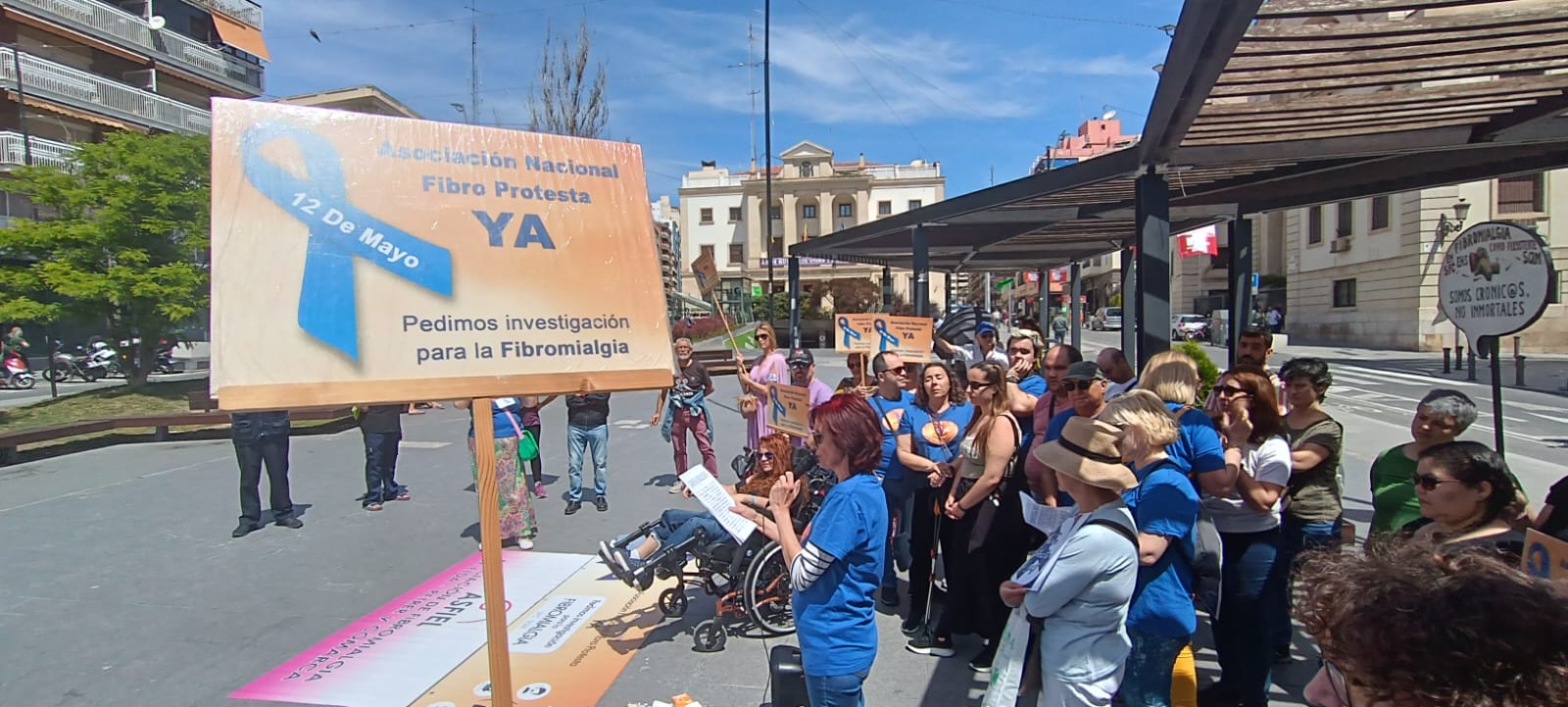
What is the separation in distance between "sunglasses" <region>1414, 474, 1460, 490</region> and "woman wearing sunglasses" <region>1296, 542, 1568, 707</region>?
5.74 ft

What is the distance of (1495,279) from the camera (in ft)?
13.7

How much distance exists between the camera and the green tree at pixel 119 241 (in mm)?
14945

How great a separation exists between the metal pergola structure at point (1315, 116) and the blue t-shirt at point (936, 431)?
5.65ft

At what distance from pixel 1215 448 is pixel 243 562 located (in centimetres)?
666

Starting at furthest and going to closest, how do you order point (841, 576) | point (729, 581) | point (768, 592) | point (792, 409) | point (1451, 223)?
point (1451, 223)
point (792, 409)
point (729, 581)
point (768, 592)
point (841, 576)

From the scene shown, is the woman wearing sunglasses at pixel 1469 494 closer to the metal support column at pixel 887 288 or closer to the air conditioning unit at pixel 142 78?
the metal support column at pixel 887 288

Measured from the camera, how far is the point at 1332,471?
135 inches

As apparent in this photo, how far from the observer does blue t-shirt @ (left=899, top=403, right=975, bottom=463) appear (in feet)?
14.2

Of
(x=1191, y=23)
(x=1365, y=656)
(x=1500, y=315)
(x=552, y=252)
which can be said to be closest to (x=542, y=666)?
(x=552, y=252)

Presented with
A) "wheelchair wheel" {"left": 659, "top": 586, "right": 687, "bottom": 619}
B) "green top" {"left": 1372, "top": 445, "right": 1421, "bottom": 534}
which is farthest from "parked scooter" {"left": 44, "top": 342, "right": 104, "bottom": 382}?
"green top" {"left": 1372, "top": 445, "right": 1421, "bottom": 534}

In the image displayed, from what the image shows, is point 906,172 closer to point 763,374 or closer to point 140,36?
point 140,36

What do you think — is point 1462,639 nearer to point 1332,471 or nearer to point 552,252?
point 552,252

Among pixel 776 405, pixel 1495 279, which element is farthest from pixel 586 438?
pixel 1495 279

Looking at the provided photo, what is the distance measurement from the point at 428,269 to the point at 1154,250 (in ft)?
14.8
